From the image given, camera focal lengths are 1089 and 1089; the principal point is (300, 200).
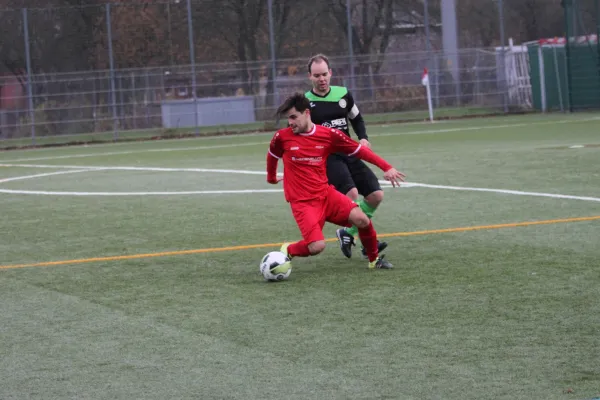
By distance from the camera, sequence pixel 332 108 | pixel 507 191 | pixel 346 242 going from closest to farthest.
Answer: pixel 346 242, pixel 332 108, pixel 507 191

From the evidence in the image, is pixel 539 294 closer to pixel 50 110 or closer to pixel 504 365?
pixel 504 365

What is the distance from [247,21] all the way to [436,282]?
27.1m

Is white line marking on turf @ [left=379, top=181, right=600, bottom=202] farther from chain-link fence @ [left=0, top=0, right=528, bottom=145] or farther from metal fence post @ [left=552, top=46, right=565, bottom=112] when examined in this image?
metal fence post @ [left=552, top=46, right=565, bottom=112]

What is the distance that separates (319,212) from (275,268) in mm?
714

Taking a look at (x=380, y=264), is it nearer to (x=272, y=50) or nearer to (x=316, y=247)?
(x=316, y=247)

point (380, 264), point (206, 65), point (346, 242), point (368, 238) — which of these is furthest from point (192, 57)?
point (380, 264)

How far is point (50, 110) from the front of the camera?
31312 mm

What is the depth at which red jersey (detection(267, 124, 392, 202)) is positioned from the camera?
851cm

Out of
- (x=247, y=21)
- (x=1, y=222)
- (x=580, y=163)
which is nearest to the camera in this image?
(x=1, y=222)

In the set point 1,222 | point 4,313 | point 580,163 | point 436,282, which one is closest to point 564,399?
point 436,282

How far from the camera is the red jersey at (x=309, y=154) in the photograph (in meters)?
8.51

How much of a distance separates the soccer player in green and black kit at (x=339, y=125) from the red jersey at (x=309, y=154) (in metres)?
0.78

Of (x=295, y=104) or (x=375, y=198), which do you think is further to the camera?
(x=375, y=198)

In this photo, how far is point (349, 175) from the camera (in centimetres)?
944
